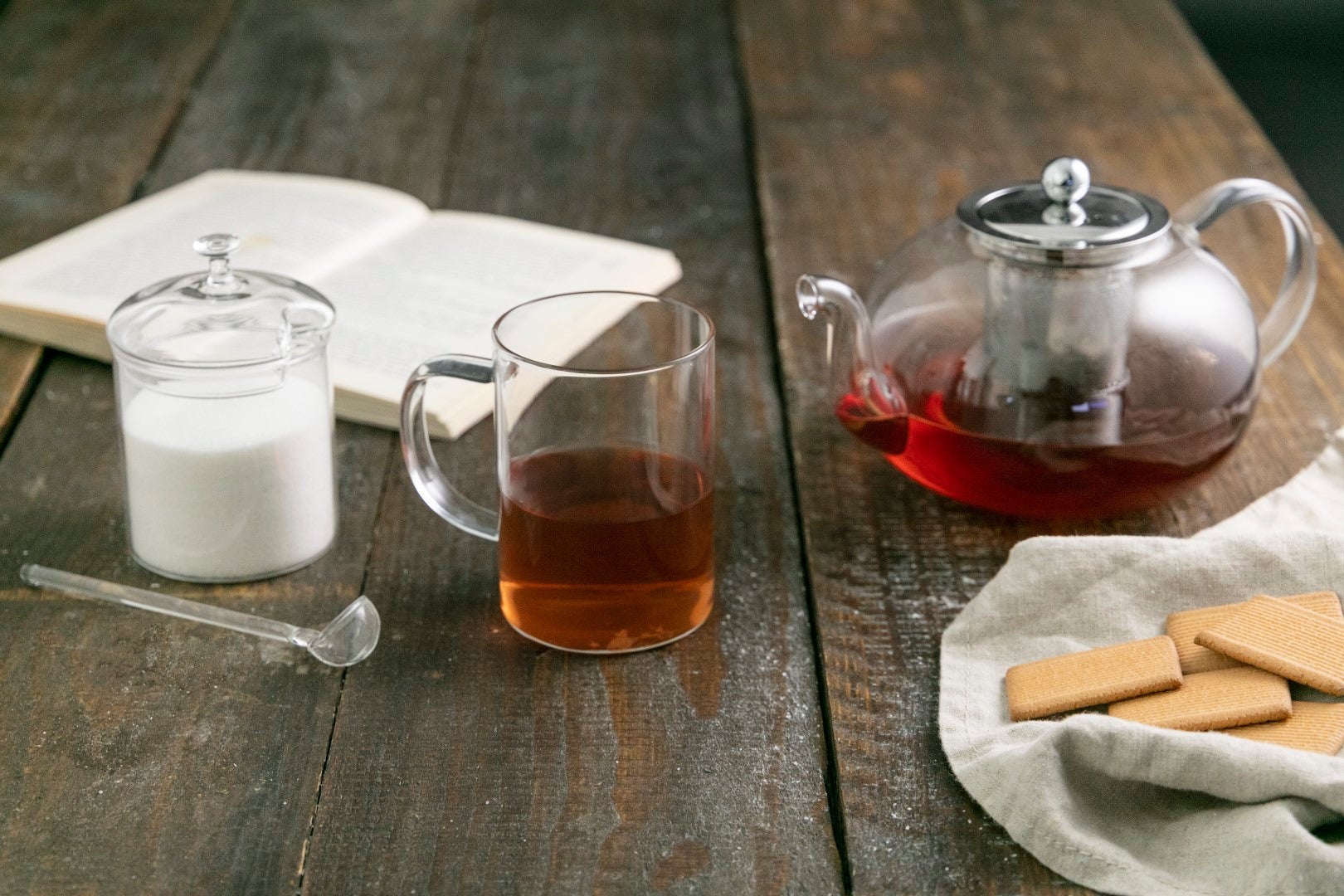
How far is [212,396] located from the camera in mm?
740

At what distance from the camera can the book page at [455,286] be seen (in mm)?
944

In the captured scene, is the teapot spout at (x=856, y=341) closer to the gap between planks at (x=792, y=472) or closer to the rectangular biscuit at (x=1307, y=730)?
the gap between planks at (x=792, y=472)

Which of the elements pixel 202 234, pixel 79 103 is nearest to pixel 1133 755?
pixel 202 234

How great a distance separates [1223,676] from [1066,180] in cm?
26

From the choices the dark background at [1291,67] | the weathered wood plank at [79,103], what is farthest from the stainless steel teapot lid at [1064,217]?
the dark background at [1291,67]

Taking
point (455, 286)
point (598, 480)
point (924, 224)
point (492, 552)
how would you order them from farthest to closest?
point (924, 224) → point (455, 286) → point (492, 552) → point (598, 480)

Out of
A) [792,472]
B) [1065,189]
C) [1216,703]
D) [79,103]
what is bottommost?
[79,103]

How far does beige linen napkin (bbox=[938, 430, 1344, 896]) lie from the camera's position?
57 cm

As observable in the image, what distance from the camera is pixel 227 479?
737mm

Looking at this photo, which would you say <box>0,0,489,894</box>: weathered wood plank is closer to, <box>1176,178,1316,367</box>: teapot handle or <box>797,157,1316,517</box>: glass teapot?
<box>797,157,1316,517</box>: glass teapot

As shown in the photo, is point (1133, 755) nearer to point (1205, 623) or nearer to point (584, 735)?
point (1205, 623)

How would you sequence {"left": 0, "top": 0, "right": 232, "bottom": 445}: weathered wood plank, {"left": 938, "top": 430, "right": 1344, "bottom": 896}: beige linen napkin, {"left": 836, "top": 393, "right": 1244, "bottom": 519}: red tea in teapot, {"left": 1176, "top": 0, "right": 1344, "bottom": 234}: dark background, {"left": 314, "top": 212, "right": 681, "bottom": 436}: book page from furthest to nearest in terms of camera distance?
{"left": 1176, "top": 0, "right": 1344, "bottom": 234}: dark background, {"left": 0, "top": 0, "right": 232, "bottom": 445}: weathered wood plank, {"left": 314, "top": 212, "right": 681, "bottom": 436}: book page, {"left": 836, "top": 393, "right": 1244, "bottom": 519}: red tea in teapot, {"left": 938, "top": 430, "right": 1344, "bottom": 896}: beige linen napkin

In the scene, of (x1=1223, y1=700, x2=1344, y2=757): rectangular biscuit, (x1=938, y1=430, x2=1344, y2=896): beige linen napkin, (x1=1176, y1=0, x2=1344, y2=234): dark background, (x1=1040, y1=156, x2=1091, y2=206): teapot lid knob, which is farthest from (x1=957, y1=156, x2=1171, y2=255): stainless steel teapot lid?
(x1=1176, y1=0, x2=1344, y2=234): dark background

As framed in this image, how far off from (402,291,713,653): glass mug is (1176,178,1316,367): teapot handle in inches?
13.0
